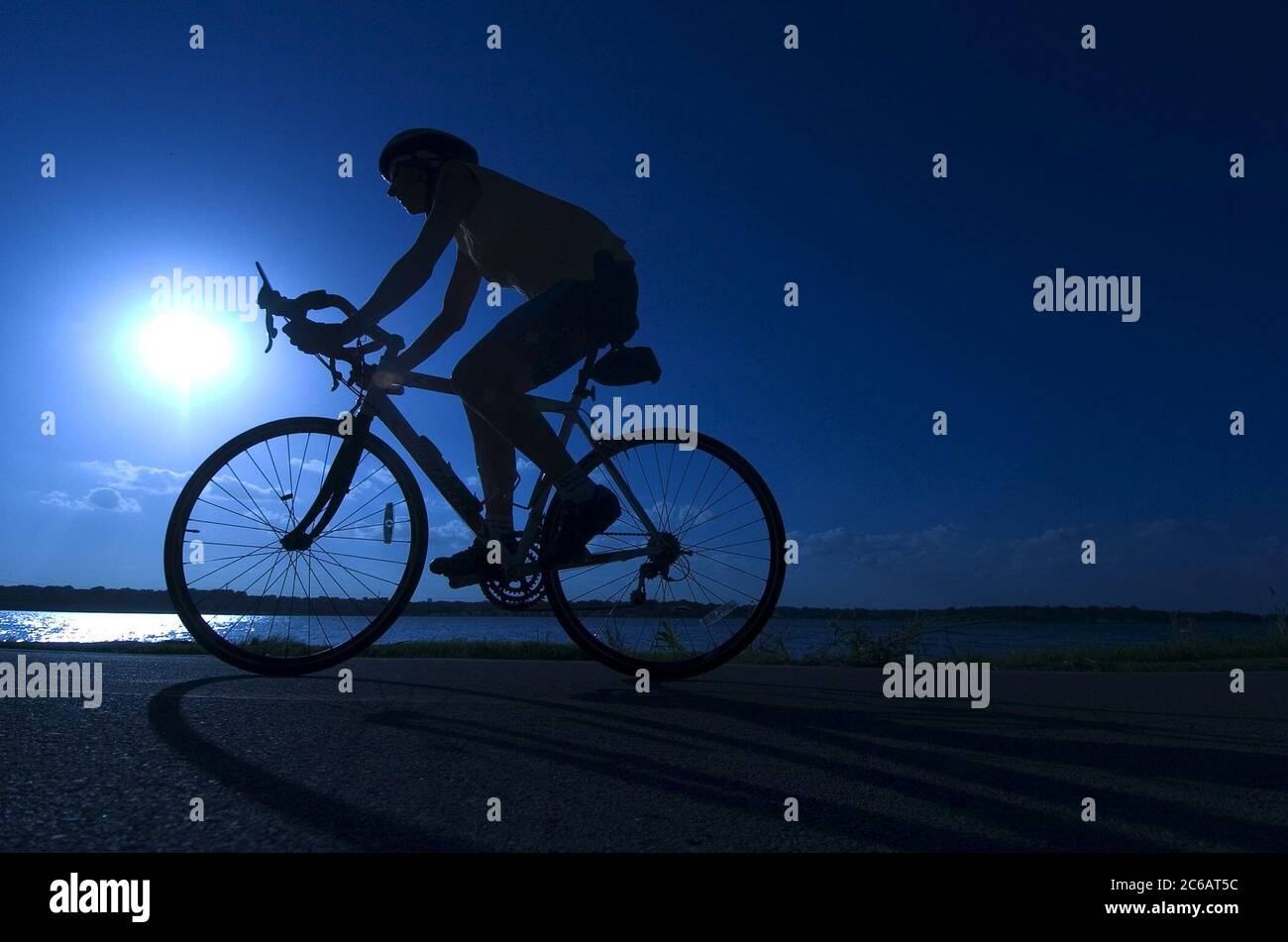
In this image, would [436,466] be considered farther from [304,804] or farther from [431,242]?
[304,804]

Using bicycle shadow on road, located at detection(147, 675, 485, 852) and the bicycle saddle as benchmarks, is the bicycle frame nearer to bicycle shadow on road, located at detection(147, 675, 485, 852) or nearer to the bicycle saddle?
the bicycle saddle

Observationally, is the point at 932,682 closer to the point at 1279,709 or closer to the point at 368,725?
the point at 1279,709

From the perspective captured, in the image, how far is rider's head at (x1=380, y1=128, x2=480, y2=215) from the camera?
13.7ft

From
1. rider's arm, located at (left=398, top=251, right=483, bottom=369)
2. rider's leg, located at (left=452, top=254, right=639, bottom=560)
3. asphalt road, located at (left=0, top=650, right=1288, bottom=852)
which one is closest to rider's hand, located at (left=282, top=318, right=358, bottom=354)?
rider's arm, located at (left=398, top=251, right=483, bottom=369)

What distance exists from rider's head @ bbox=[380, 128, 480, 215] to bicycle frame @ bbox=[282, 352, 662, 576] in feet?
3.01

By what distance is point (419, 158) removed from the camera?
165 inches

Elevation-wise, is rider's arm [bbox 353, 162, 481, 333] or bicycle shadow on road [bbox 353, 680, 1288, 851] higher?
rider's arm [bbox 353, 162, 481, 333]

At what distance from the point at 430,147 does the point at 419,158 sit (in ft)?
0.26

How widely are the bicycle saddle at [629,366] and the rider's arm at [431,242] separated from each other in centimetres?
95

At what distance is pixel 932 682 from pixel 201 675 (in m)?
3.75

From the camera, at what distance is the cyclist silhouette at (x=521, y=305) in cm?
398

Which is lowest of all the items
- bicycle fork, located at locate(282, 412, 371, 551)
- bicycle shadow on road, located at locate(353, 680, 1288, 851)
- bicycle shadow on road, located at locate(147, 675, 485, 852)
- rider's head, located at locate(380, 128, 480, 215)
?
bicycle shadow on road, located at locate(353, 680, 1288, 851)
